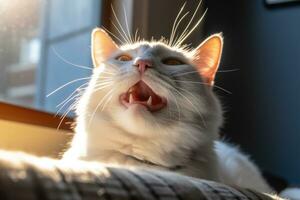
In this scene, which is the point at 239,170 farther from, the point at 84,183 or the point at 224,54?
the point at 84,183

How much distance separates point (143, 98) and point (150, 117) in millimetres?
77

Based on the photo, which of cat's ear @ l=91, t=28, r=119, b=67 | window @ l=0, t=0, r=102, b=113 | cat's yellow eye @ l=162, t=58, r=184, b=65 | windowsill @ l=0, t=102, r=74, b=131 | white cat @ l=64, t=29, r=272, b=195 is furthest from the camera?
window @ l=0, t=0, r=102, b=113

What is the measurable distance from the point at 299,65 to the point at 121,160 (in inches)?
48.7

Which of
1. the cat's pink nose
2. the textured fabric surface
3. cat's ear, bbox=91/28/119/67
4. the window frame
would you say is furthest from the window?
the textured fabric surface

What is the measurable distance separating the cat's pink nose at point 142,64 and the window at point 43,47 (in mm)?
656

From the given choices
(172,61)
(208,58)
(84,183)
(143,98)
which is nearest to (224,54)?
(208,58)

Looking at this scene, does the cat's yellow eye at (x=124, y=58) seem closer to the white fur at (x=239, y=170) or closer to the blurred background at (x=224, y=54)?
the white fur at (x=239, y=170)

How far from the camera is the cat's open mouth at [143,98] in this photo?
938mm

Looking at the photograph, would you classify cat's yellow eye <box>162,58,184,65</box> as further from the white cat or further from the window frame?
the window frame

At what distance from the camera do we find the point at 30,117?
4.50ft

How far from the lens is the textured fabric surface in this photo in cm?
39

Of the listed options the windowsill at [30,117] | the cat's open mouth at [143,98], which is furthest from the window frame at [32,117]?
the cat's open mouth at [143,98]

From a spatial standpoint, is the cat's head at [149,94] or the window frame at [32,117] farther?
the window frame at [32,117]

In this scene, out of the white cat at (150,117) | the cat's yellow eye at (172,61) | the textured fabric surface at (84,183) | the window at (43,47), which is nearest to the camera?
the textured fabric surface at (84,183)
